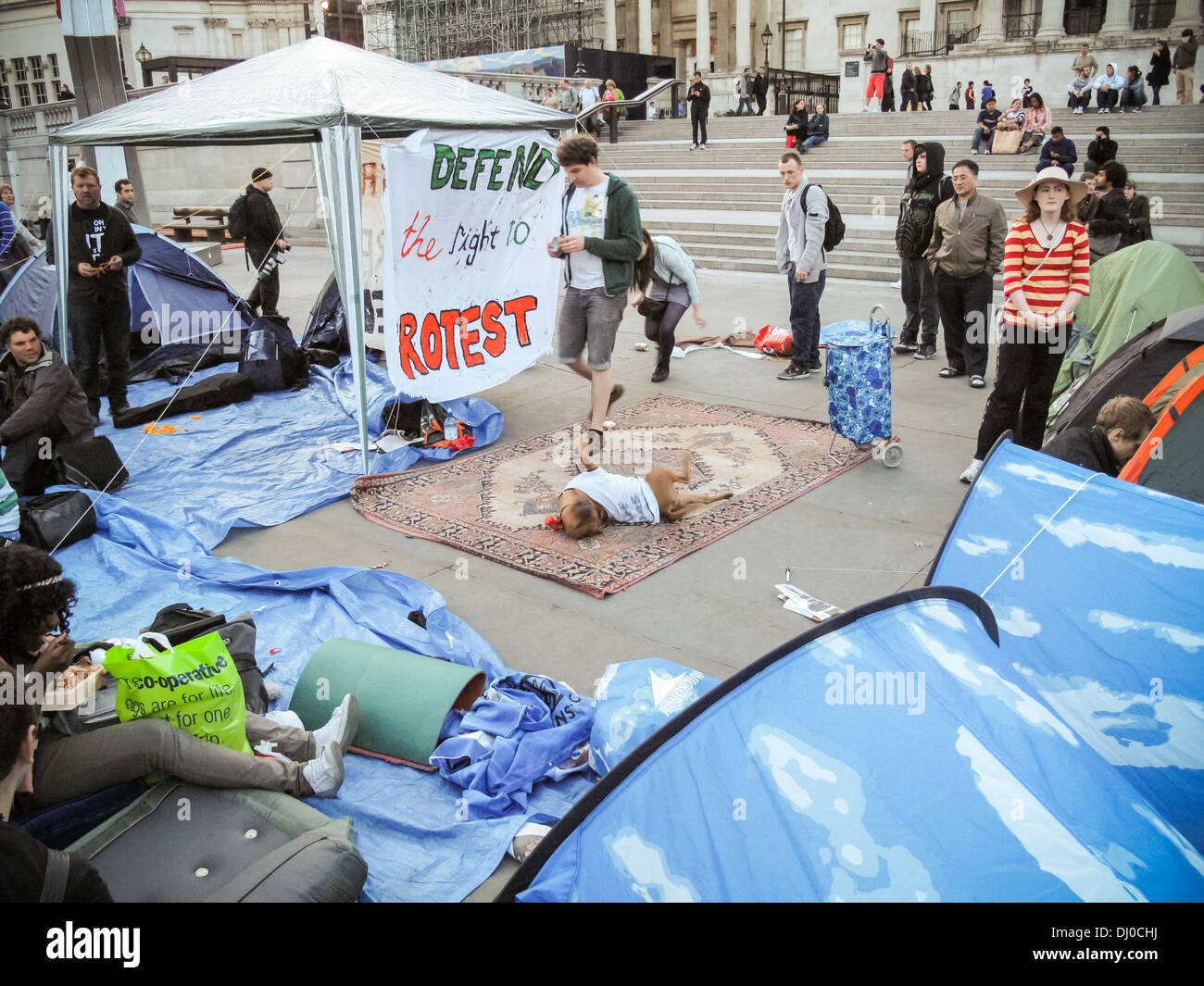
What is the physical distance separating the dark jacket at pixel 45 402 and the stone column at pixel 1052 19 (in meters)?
32.1

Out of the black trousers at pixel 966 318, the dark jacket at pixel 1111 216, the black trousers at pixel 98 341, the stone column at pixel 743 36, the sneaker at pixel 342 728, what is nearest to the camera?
the sneaker at pixel 342 728

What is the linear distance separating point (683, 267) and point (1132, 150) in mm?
12388

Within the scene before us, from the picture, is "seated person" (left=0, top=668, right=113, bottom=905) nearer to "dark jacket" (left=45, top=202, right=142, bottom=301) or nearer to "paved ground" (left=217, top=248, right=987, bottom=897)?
"paved ground" (left=217, top=248, right=987, bottom=897)

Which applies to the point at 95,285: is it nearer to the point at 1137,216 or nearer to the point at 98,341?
the point at 98,341

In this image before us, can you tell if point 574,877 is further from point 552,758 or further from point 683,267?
point 683,267

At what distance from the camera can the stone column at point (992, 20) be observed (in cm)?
3084

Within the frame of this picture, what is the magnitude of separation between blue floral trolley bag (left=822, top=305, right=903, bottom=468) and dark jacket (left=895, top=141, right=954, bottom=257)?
2411 mm

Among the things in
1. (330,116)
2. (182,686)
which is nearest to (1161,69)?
(330,116)

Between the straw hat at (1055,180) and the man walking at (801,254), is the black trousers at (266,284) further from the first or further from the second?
the straw hat at (1055,180)

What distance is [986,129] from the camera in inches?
720

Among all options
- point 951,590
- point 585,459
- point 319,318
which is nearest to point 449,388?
point 585,459

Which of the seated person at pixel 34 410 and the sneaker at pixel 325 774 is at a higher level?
the seated person at pixel 34 410

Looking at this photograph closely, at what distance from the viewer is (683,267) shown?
845cm

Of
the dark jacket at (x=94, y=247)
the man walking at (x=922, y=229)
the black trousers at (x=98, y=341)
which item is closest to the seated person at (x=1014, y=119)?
the man walking at (x=922, y=229)
